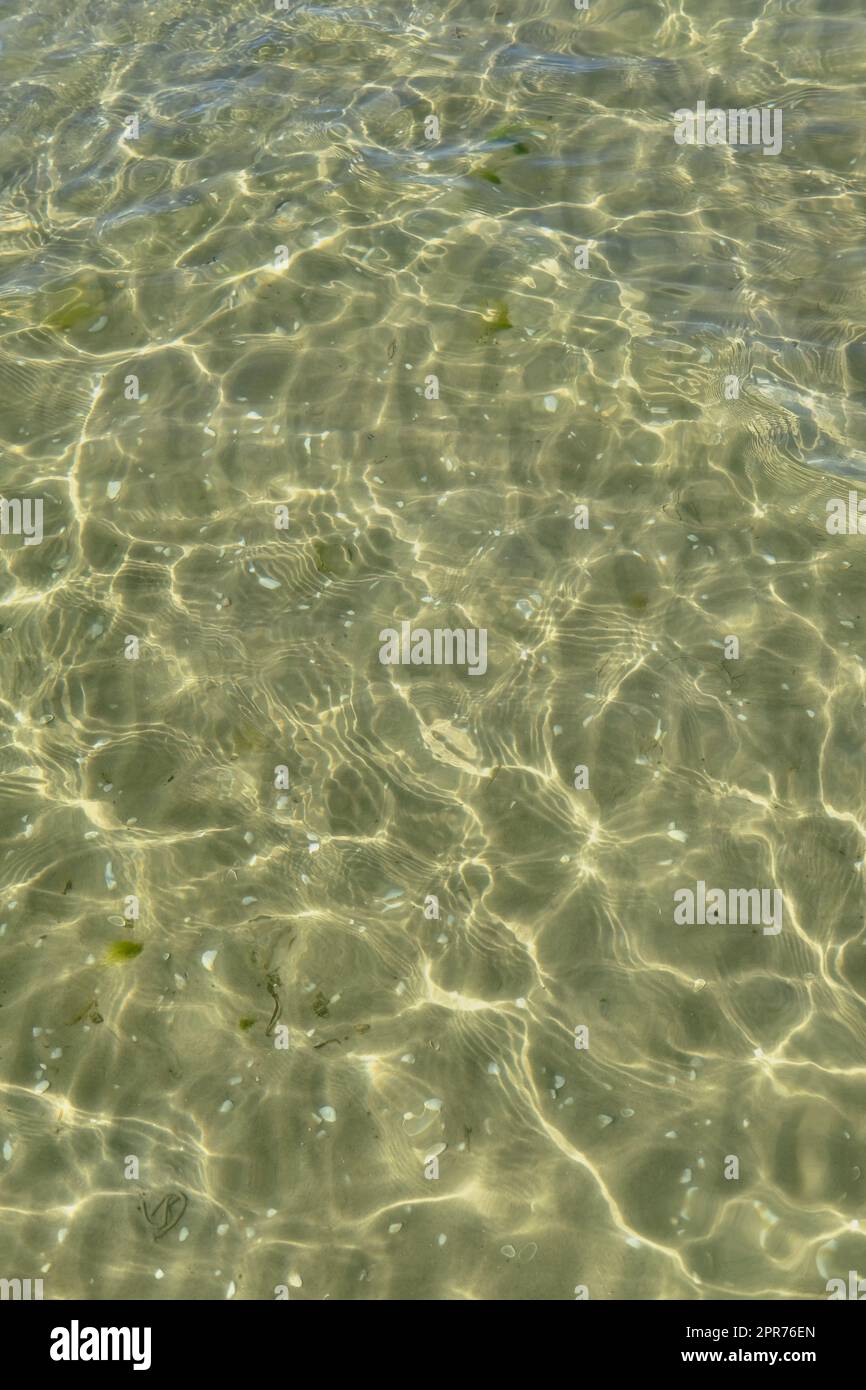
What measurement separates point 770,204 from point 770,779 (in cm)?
537

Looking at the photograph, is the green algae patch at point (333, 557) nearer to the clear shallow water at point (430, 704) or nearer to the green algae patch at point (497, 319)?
the clear shallow water at point (430, 704)

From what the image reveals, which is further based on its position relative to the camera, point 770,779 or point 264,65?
point 264,65

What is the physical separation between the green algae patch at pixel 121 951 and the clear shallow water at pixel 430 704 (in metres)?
0.04

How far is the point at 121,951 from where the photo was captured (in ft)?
16.3

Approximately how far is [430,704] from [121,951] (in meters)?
2.00

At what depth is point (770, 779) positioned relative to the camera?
5379 millimetres

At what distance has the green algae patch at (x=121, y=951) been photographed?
4.95 m

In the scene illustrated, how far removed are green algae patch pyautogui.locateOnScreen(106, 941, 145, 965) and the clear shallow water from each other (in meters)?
0.04

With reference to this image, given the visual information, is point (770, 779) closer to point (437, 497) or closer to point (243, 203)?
point (437, 497)

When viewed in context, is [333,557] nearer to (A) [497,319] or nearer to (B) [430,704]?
(B) [430,704]

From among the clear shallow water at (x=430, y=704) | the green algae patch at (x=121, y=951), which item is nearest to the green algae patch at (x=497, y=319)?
the clear shallow water at (x=430, y=704)
